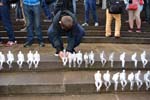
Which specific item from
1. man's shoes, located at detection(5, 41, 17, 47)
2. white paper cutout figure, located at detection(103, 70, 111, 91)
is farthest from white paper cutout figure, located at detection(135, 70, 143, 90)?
man's shoes, located at detection(5, 41, 17, 47)

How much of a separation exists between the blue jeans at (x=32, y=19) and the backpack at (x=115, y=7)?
5.76 feet

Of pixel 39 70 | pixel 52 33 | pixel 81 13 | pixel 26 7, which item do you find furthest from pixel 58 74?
pixel 81 13

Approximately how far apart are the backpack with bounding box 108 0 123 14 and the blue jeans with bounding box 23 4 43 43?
69.1 inches

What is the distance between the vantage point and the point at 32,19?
27.3ft

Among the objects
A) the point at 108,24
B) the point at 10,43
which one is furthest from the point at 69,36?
the point at 108,24

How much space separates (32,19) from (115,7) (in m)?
1.96

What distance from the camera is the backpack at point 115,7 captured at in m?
8.72

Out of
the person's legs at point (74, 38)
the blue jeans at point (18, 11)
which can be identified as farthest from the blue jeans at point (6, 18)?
the person's legs at point (74, 38)

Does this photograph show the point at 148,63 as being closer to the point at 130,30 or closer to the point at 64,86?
the point at 64,86

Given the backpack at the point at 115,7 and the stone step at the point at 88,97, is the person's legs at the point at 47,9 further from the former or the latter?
the stone step at the point at 88,97

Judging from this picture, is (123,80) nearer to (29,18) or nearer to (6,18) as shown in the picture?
(29,18)

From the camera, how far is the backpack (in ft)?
28.6

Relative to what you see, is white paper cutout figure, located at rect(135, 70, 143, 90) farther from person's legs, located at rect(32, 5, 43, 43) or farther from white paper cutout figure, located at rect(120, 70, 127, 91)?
person's legs, located at rect(32, 5, 43, 43)

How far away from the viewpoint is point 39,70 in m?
6.65
